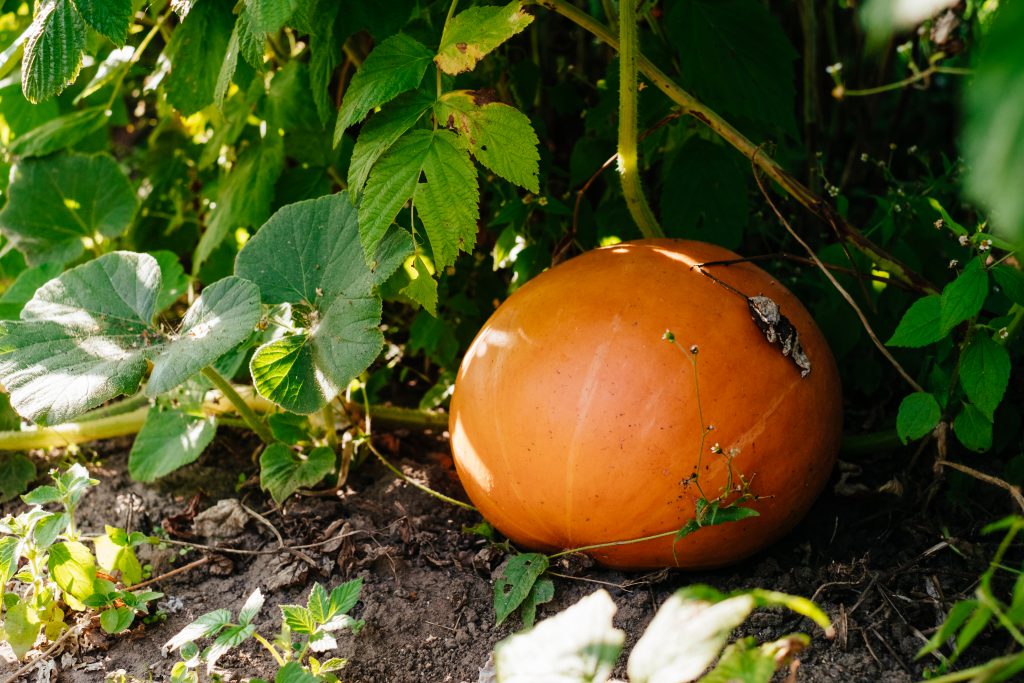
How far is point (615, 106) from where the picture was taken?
215 cm

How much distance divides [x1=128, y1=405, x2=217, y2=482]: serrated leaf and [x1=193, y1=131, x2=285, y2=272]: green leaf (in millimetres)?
395

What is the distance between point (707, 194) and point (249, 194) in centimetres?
110

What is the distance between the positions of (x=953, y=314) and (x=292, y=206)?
1.29m

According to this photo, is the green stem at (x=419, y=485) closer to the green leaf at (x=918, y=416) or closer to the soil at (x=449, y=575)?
the soil at (x=449, y=575)

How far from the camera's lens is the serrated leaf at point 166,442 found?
6.79ft

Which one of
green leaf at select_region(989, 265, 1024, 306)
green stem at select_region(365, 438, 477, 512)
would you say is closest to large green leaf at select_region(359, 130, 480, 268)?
green stem at select_region(365, 438, 477, 512)

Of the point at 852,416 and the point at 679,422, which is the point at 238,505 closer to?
the point at 679,422

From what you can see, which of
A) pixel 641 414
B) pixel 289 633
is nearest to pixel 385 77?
pixel 641 414

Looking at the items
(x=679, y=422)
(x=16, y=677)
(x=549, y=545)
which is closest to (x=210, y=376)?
(x=16, y=677)

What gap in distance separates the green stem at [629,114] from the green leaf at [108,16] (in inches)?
33.6

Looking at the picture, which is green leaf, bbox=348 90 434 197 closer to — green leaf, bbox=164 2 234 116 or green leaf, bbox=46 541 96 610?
green leaf, bbox=164 2 234 116

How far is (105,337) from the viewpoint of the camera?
6.09ft

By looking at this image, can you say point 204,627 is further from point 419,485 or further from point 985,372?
point 985,372

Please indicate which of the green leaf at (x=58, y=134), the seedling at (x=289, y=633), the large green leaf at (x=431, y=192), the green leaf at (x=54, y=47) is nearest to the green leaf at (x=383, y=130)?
the large green leaf at (x=431, y=192)
